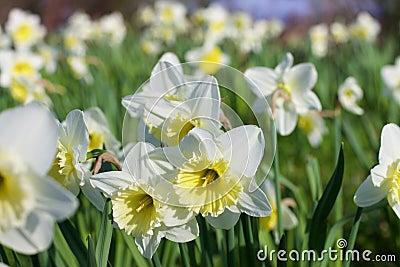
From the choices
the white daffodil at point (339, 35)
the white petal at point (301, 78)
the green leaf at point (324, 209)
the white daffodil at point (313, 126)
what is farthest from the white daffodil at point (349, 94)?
the white daffodil at point (339, 35)

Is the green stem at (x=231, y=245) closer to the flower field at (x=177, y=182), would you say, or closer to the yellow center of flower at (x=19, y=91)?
the flower field at (x=177, y=182)

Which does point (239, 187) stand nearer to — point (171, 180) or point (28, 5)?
point (171, 180)

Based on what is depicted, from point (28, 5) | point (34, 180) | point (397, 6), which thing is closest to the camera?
point (34, 180)

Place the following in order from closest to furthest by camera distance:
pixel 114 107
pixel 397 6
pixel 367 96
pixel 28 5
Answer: pixel 114 107
pixel 367 96
pixel 397 6
pixel 28 5

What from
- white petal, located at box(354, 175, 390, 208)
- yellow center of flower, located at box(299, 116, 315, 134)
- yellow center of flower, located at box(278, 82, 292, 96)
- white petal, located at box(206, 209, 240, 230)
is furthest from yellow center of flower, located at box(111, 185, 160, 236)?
yellow center of flower, located at box(299, 116, 315, 134)

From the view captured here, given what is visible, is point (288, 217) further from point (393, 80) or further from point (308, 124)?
point (393, 80)

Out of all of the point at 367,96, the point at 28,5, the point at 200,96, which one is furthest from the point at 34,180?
the point at 28,5

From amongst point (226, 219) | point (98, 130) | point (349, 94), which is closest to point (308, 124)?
point (349, 94)
